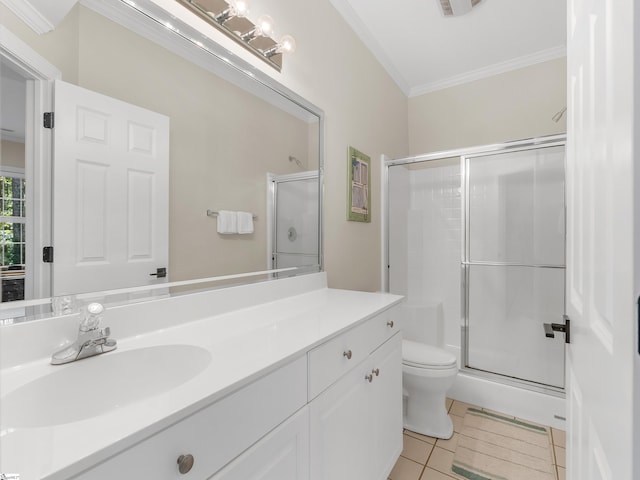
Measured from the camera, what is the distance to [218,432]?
628mm

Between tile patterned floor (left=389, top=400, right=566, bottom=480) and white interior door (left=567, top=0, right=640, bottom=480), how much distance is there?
82cm

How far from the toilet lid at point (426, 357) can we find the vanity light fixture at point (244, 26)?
67.7 inches

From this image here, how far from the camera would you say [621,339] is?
444 millimetres

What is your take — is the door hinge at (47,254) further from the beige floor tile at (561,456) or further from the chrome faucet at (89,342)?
the beige floor tile at (561,456)

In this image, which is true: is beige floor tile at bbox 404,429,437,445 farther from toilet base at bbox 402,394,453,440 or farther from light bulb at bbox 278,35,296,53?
light bulb at bbox 278,35,296,53

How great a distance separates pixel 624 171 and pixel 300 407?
0.84 meters

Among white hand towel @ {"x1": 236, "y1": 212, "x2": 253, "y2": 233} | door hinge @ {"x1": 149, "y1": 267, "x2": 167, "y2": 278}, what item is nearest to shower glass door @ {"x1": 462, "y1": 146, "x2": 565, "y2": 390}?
white hand towel @ {"x1": 236, "y1": 212, "x2": 253, "y2": 233}

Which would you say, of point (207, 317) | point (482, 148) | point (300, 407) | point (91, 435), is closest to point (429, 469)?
point (300, 407)

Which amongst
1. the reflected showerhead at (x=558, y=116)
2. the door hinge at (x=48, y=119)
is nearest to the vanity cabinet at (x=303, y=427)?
the door hinge at (x=48, y=119)

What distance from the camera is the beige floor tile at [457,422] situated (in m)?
1.93

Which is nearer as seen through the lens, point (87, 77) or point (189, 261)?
point (87, 77)

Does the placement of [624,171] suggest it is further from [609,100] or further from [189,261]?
[189,261]

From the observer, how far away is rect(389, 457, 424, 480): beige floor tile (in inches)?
60.7

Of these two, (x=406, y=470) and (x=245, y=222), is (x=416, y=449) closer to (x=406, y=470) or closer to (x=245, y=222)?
(x=406, y=470)
